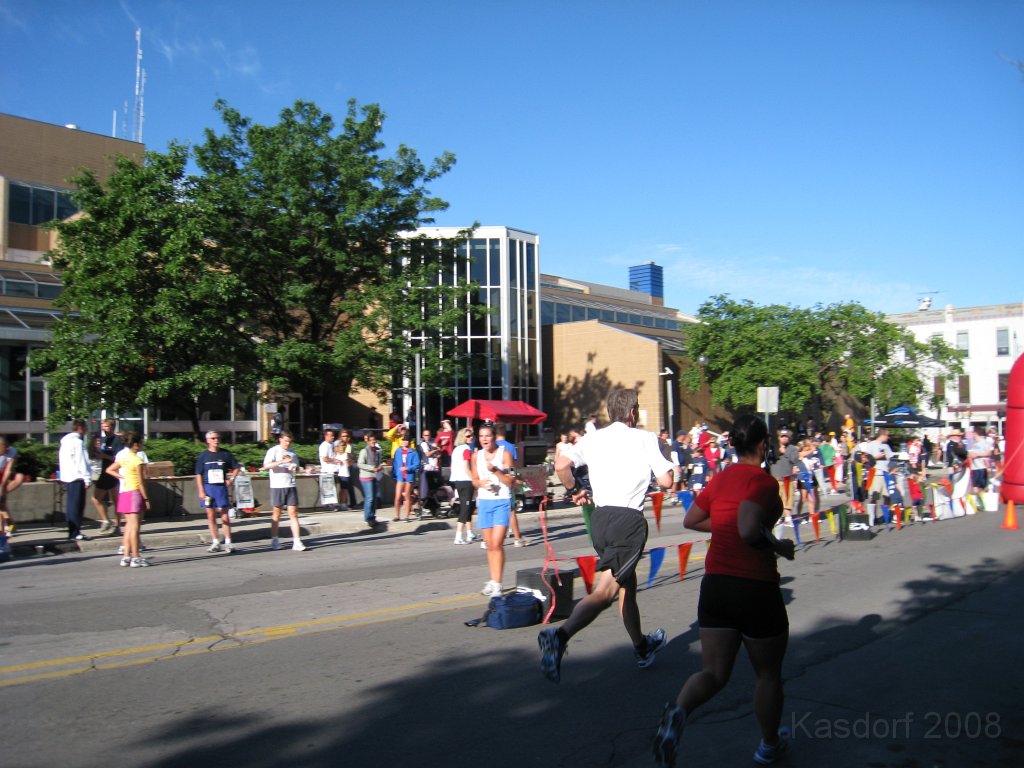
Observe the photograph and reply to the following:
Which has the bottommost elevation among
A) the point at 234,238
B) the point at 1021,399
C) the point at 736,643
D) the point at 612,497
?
the point at 736,643

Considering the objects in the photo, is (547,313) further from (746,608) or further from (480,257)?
(746,608)

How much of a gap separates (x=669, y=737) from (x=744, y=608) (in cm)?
70

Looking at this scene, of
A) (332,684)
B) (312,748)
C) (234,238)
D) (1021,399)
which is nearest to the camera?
(312,748)

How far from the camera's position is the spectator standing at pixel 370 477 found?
51.8ft

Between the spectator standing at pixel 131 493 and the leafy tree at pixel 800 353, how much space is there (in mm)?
35295

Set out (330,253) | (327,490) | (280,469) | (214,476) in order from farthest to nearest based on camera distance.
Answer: (330,253)
(327,490)
(280,469)
(214,476)

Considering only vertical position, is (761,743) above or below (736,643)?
below

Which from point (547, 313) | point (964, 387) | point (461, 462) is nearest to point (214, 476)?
point (461, 462)

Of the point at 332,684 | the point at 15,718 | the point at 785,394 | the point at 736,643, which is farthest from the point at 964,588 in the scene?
the point at 785,394

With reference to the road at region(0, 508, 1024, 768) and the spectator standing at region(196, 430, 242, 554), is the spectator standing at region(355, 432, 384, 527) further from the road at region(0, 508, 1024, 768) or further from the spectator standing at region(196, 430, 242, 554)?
the road at region(0, 508, 1024, 768)

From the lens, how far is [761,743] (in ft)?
14.4

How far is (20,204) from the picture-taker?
1533 inches

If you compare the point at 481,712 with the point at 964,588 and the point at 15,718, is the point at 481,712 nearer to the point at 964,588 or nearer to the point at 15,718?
the point at 15,718

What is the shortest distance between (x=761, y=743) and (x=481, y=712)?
1.67 m
